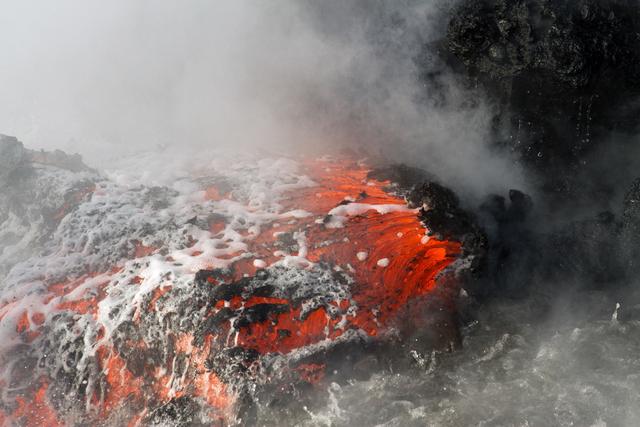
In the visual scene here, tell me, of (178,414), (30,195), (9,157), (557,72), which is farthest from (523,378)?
(9,157)

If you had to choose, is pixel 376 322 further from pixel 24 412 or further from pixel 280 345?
pixel 24 412

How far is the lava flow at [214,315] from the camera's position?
8727 millimetres

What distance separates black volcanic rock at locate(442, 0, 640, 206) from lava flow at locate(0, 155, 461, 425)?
10.9ft

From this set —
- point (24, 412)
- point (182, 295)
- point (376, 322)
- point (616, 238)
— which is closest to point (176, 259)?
point (182, 295)

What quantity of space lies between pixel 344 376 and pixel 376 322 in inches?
46.5

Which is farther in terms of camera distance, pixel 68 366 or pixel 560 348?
pixel 68 366

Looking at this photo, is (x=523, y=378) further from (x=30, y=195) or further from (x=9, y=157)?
(x=9, y=157)

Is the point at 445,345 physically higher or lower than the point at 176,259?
lower

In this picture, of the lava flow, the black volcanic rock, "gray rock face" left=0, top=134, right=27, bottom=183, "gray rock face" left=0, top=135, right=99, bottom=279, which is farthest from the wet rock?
"gray rock face" left=0, top=134, right=27, bottom=183

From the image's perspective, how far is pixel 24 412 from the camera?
9.46m

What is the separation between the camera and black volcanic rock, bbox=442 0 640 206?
9.59 metres

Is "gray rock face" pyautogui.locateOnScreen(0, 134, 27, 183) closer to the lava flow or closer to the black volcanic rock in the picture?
the lava flow

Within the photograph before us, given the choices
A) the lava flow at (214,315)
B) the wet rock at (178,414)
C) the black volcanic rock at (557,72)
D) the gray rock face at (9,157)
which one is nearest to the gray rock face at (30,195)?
the gray rock face at (9,157)

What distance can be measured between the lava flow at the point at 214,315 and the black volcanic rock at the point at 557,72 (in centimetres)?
332
